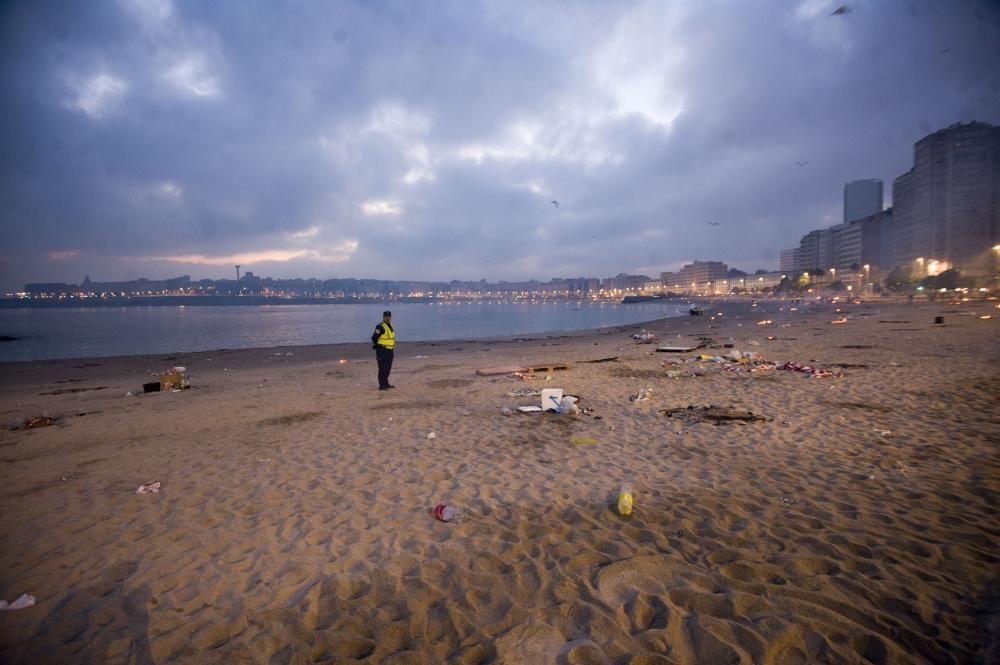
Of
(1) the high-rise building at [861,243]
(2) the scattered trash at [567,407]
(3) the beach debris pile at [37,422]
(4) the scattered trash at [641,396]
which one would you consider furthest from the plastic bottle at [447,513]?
(1) the high-rise building at [861,243]

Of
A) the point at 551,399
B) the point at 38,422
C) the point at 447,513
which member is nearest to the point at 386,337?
the point at 551,399

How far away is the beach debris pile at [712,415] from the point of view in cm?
759

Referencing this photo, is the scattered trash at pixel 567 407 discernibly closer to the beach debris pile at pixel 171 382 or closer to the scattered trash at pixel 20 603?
the scattered trash at pixel 20 603

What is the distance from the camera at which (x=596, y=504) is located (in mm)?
4707

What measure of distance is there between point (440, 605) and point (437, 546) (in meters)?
0.77

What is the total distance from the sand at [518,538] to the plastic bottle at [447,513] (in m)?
0.12

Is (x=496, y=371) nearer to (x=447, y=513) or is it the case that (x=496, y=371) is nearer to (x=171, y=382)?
(x=447, y=513)

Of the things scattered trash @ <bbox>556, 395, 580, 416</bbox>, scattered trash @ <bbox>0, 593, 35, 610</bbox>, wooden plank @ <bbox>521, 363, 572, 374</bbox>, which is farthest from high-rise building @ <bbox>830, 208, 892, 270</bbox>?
scattered trash @ <bbox>0, 593, 35, 610</bbox>

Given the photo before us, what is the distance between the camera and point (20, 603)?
3389 millimetres

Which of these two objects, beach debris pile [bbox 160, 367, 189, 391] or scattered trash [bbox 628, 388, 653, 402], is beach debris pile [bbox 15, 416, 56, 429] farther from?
scattered trash [bbox 628, 388, 653, 402]


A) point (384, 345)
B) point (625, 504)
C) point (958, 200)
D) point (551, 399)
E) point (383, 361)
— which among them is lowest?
point (625, 504)

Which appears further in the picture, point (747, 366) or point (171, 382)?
point (171, 382)

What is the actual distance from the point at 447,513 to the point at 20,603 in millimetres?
3444

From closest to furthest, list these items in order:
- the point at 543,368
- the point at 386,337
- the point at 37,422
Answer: the point at 37,422 → the point at 386,337 → the point at 543,368
